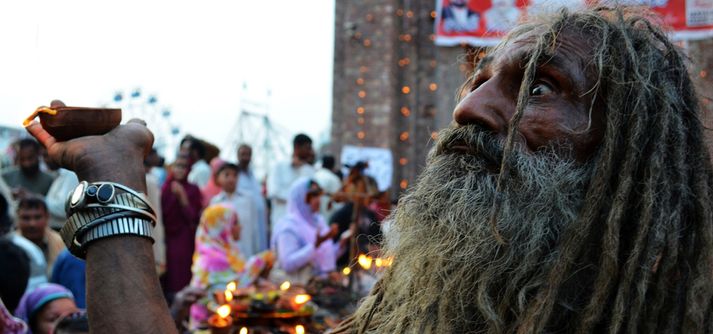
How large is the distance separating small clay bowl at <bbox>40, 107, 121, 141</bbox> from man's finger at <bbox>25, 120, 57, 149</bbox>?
3 centimetres

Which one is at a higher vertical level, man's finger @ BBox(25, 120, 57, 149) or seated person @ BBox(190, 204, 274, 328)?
man's finger @ BBox(25, 120, 57, 149)

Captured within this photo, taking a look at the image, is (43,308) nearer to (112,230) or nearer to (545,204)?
(112,230)

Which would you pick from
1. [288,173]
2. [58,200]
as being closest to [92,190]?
[58,200]

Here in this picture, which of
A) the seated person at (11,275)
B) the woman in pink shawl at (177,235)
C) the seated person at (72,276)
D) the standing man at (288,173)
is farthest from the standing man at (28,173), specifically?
the seated person at (11,275)

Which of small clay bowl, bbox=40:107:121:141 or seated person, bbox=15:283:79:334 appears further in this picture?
seated person, bbox=15:283:79:334

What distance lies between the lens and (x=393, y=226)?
174cm

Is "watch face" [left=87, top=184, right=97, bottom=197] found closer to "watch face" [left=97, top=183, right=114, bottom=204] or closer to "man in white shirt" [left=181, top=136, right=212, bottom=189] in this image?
"watch face" [left=97, top=183, right=114, bottom=204]

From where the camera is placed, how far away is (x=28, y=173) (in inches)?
302

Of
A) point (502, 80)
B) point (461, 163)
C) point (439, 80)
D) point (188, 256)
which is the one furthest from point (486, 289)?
point (439, 80)

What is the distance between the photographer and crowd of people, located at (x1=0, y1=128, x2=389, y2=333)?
4531mm

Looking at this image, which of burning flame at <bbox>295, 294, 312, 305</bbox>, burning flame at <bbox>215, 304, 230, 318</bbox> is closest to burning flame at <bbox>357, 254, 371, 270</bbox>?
burning flame at <bbox>295, 294, 312, 305</bbox>

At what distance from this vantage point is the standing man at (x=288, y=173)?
32.1 ft

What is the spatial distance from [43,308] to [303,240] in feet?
10.7

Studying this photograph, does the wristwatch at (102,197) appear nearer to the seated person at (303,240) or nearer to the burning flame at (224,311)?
the burning flame at (224,311)
